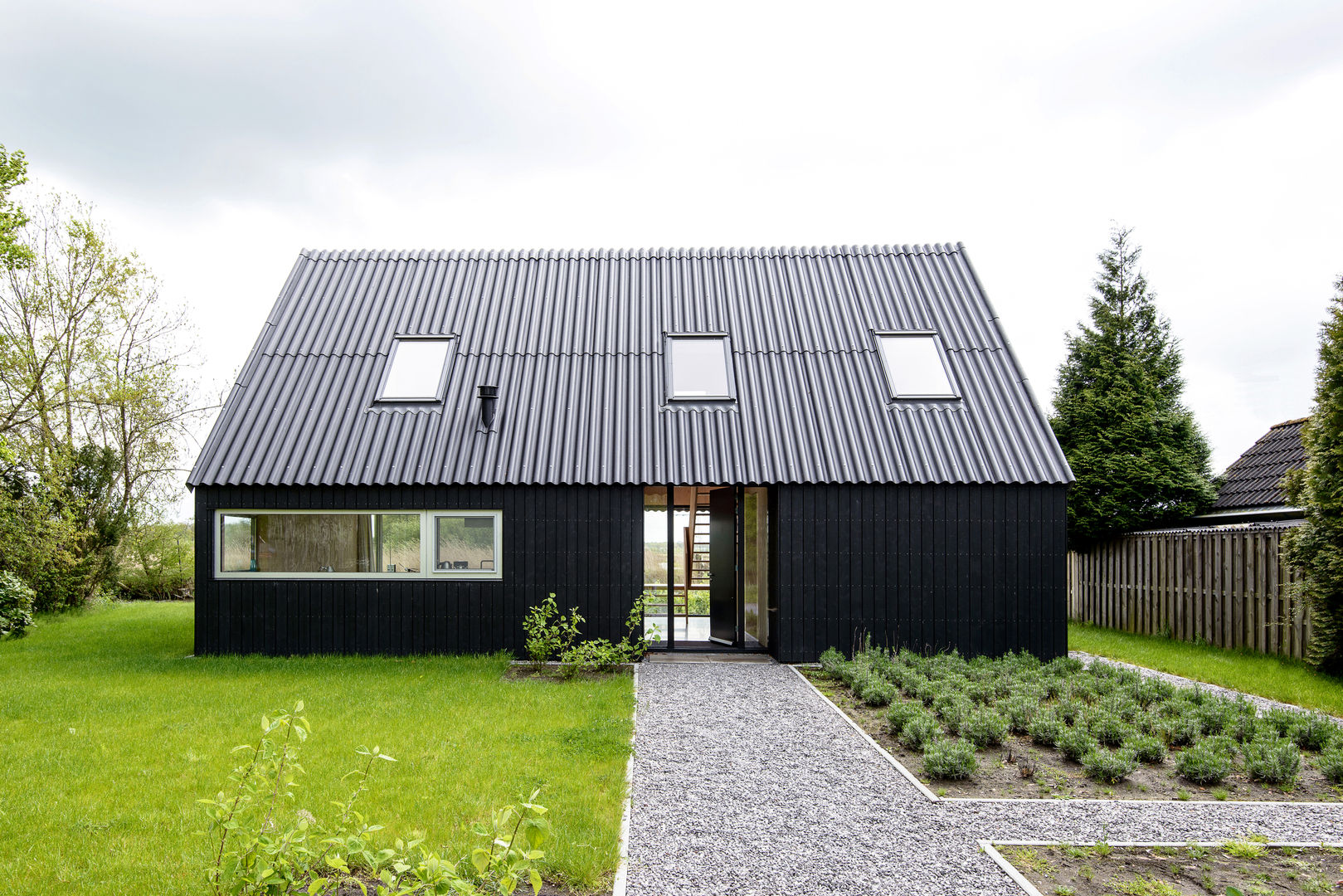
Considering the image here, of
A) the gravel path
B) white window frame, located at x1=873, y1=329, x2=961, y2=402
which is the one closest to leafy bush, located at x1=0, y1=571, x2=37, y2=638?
the gravel path

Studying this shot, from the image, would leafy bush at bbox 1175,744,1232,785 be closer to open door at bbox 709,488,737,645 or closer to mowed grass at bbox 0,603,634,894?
mowed grass at bbox 0,603,634,894

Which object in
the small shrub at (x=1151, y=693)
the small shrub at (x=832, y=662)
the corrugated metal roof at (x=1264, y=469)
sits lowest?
the small shrub at (x=832, y=662)

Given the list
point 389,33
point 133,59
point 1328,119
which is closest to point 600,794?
point 389,33

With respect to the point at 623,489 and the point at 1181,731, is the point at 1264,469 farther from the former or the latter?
the point at 623,489

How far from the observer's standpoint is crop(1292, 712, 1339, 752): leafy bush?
5.48 metres

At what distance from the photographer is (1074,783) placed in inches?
191

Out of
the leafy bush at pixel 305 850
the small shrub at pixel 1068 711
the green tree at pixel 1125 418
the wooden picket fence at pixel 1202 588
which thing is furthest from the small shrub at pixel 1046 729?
the green tree at pixel 1125 418

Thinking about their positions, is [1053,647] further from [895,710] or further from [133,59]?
[133,59]

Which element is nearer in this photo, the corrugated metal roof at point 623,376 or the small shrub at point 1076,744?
the small shrub at point 1076,744

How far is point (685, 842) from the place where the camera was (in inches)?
152

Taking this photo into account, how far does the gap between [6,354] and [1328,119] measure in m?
20.3

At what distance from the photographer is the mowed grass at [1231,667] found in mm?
7211

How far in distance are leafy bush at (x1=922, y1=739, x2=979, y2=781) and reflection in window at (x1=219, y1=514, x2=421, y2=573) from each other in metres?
6.43

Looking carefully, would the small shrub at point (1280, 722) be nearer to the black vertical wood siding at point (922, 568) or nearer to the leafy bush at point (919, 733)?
the leafy bush at point (919, 733)
